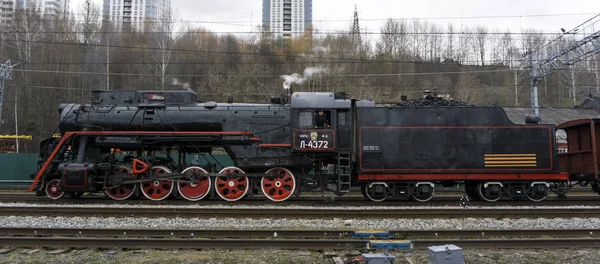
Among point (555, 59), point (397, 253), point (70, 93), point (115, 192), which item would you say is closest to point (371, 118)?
point (397, 253)

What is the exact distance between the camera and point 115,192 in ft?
36.1

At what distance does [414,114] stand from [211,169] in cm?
620

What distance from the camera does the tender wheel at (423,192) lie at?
10719mm

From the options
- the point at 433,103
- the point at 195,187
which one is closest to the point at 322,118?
the point at 433,103

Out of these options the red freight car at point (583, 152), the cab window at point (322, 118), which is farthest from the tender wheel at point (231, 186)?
the red freight car at point (583, 152)

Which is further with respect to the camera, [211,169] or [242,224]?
[211,169]

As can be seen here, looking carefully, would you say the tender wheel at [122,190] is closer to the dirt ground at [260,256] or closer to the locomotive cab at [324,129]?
the locomotive cab at [324,129]

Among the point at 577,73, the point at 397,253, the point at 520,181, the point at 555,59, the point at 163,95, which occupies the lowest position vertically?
the point at 397,253

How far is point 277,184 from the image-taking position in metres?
10.7

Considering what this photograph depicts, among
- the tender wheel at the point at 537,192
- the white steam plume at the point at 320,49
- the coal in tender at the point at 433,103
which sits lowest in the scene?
the tender wheel at the point at 537,192

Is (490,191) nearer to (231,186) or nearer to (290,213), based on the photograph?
(290,213)

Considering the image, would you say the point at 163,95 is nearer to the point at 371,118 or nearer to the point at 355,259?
the point at 371,118

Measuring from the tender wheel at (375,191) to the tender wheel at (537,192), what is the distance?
13.5ft

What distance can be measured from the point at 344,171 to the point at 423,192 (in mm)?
2396
